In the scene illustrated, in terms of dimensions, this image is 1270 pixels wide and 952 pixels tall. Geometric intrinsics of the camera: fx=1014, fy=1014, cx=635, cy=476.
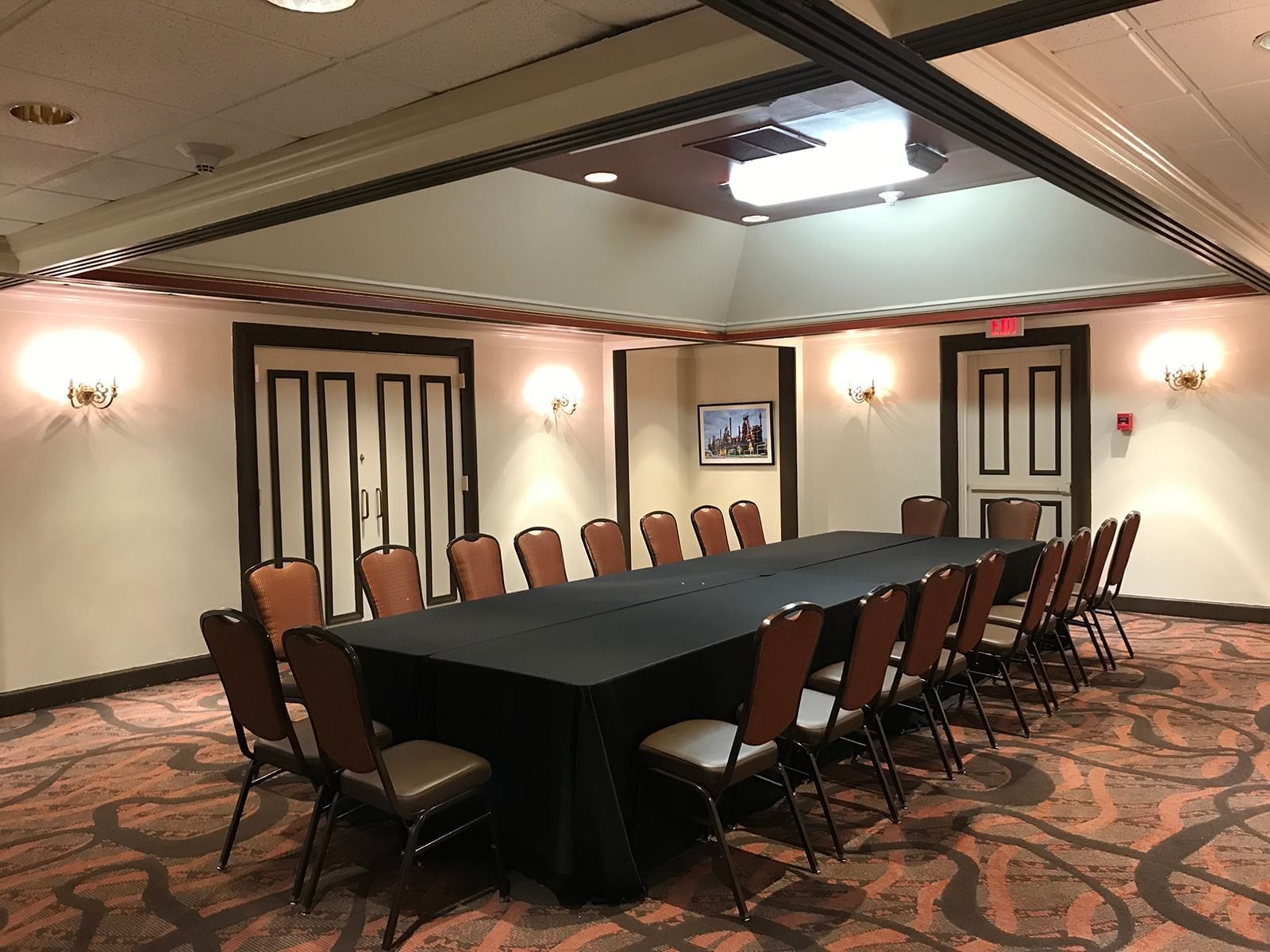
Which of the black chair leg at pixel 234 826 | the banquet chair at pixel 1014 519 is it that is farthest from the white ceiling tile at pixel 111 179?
the banquet chair at pixel 1014 519

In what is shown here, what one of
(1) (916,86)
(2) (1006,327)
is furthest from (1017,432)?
(1) (916,86)

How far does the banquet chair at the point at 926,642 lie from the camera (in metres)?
4.05

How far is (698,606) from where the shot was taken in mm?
4629

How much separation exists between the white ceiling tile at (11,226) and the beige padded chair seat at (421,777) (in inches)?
126

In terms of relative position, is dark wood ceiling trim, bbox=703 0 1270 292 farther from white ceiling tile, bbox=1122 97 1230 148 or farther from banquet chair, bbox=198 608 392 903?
banquet chair, bbox=198 608 392 903

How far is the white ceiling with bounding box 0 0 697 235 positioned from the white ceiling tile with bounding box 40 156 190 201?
0.49 ft

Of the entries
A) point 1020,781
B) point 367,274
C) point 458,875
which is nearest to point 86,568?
point 367,274

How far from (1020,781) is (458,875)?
2.45 meters

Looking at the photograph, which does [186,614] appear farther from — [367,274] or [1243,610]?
[1243,610]

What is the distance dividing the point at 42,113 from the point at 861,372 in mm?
7319

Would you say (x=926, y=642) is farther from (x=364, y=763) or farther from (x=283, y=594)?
(x=283, y=594)

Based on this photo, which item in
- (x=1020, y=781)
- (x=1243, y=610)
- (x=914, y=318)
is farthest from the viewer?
(x=914, y=318)

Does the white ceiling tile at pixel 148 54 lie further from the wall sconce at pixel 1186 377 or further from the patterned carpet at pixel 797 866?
the wall sconce at pixel 1186 377

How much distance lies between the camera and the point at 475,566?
19.1 ft
